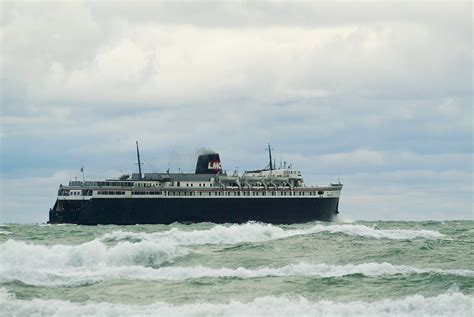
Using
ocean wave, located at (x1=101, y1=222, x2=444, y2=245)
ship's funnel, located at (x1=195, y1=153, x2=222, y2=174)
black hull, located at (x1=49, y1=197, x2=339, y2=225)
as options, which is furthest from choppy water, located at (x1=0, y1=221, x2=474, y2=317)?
ship's funnel, located at (x1=195, y1=153, x2=222, y2=174)

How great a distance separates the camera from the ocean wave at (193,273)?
34.2 m

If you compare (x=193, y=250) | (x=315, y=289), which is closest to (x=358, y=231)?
(x=193, y=250)

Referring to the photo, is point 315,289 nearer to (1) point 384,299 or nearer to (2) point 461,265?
(1) point 384,299

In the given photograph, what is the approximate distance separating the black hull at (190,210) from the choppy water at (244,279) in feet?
154

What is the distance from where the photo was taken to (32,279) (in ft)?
115

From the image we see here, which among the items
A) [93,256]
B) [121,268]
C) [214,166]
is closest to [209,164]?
[214,166]

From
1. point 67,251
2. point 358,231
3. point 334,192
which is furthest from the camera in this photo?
point 334,192

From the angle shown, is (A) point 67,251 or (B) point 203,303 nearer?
(B) point 203,303

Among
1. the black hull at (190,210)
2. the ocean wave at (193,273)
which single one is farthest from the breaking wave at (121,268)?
the black hull at (190,210)

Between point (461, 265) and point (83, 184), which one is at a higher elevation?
point (83, 184)

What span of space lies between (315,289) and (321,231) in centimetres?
2530

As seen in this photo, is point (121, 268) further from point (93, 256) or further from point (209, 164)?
point (209, 164)

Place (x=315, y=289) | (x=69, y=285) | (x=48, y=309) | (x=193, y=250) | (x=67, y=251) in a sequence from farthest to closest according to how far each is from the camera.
Result: (x=193, y=250) < (x=67, y=251) < (x=69, y=285) < (x=315, y=289) < (x=48, y=309)

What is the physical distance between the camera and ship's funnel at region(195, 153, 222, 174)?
4230 inches
